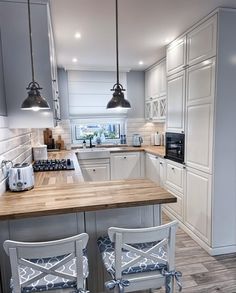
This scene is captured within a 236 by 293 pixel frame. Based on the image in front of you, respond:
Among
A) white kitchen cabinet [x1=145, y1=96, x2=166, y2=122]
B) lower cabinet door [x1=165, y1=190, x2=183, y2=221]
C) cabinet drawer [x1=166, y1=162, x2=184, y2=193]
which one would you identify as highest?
white kitchen cabinet [x1=145, y1=96, x2=166, y2=122]

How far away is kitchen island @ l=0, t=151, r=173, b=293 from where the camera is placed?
1451 millimetres

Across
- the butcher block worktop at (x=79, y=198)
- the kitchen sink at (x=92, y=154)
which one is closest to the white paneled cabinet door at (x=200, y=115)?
the butcher block worktop at (x=79, y=198)

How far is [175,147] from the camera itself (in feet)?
10.4

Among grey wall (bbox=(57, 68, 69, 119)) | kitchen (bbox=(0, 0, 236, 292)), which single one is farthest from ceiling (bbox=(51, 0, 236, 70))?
grey wall (bbox=(57, 68, 69, 119))

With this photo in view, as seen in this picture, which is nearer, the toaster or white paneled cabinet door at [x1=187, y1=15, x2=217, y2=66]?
the toaster

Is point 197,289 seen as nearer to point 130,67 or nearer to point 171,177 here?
point 171,177

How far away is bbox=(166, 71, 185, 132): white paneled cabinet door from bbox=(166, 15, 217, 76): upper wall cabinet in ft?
0.39

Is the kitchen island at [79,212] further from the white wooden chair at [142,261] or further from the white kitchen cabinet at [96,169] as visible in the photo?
the white kitchen cabinet at [96,169]

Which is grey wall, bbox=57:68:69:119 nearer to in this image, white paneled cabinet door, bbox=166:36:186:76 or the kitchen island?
white paneled cabinet door, bbox=166:36:186:76

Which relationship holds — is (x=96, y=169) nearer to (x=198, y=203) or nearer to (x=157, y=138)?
(x=157, y=138)

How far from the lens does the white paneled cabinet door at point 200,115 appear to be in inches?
92.9

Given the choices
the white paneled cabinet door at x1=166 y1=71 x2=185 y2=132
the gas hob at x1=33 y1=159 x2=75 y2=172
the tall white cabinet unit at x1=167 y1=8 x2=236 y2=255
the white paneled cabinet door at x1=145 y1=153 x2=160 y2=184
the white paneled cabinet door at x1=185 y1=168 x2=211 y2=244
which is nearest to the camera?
the tall white cabinet unit at x1=167 y1=8 x2=236 y2=255

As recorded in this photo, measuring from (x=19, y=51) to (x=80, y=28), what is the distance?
3.14 ft

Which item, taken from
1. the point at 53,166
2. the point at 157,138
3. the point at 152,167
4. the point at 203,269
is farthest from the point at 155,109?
the point at 203,269
